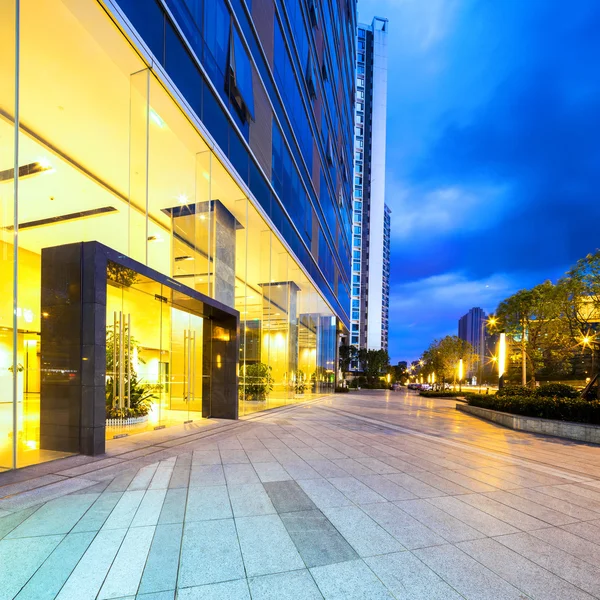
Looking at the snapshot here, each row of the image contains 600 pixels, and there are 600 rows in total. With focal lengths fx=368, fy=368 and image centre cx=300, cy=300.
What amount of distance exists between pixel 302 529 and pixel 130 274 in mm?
7416

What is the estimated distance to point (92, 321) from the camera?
764 centimetres

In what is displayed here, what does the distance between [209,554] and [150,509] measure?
160cm

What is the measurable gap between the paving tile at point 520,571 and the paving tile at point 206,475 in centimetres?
404

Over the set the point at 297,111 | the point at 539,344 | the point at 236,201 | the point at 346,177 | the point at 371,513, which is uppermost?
the point at 346,177

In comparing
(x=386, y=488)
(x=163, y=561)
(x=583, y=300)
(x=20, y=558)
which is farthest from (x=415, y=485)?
(x=583, y=300)

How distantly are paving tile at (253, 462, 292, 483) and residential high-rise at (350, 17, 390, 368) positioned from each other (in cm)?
8752

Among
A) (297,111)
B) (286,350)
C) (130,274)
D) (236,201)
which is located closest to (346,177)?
(297,111)

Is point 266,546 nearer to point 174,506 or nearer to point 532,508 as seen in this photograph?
point 174,506

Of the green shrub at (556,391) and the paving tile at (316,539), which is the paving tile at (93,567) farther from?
the green shrub at (556,391)

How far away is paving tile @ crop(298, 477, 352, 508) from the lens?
564 centimetres

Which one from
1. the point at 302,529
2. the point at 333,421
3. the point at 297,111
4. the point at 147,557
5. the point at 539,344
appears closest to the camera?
the point at 147,557

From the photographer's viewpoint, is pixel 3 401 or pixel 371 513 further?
pixel 3 401

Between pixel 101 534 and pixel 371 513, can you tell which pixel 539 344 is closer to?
pixel 371 513

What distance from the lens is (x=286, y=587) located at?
11.3 ft
